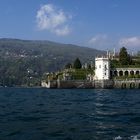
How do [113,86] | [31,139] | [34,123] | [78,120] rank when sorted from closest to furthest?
[31,139] < [34,123] < [78,120] < [113,86]

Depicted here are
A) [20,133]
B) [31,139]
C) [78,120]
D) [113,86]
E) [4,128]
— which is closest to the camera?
[31,139]

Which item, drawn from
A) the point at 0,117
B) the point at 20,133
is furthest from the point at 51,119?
the point at 20,133

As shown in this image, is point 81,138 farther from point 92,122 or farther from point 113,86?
point 113,86

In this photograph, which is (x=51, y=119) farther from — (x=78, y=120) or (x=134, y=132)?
Answer: (x=134, y=132)

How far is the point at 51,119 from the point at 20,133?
28.0 feet

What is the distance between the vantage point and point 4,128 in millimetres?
32562

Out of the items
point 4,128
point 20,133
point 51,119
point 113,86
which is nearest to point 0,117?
point 51,119

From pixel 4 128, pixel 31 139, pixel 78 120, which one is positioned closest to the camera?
pixel 31 139

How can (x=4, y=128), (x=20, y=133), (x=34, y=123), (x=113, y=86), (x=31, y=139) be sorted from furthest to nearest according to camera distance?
(x=113, y=86), (x=34, y=123), (x=4, y=128), (x=20, y=133), (x=31, y=139)

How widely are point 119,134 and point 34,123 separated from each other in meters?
8.39

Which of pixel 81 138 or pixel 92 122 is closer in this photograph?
pixel 81 138

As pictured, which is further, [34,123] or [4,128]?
[34,123]

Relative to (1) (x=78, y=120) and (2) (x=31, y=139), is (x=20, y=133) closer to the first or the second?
(2) (x=31, y=139)

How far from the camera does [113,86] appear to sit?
200 meters
